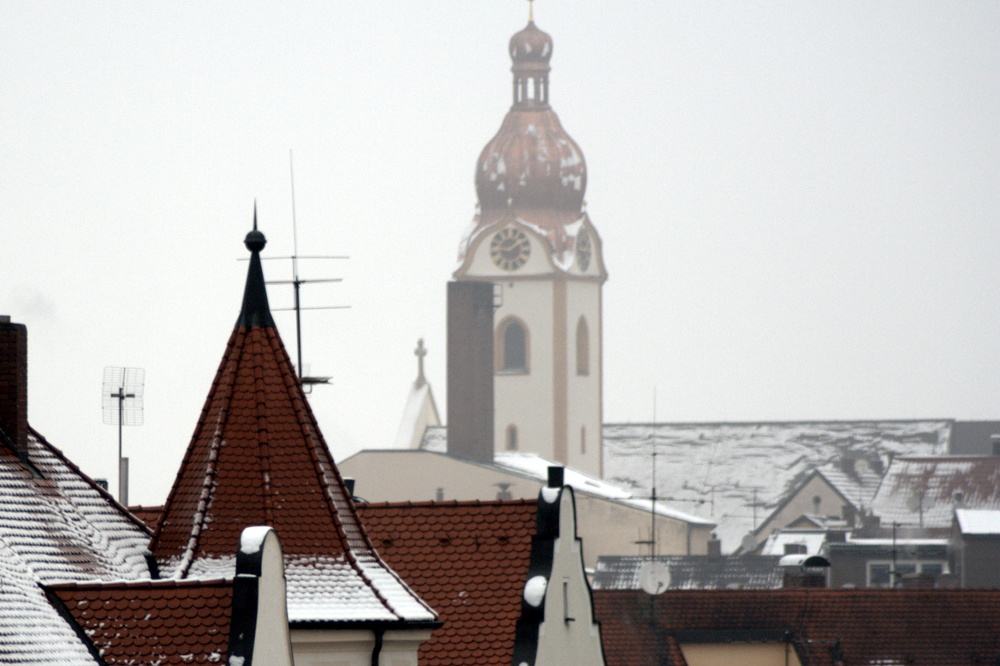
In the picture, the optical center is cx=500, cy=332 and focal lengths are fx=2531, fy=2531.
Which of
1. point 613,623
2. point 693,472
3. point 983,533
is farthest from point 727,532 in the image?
point 613,623

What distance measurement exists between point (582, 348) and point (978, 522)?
50.5 m

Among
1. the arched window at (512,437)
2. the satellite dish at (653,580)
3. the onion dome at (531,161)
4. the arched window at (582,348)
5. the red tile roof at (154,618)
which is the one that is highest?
the onion dome at (531,161)

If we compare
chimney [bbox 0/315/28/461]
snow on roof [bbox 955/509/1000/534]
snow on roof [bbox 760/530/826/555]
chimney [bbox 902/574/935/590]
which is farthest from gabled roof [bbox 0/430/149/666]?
snow on roof [bbox 760/530/826/555]

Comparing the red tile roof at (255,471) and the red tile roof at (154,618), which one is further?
the red tile roof at (255,471)

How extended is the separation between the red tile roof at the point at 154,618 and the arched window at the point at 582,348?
10064 centimetres

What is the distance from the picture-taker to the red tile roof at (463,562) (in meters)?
20.2

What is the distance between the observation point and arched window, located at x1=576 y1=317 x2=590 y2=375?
116m

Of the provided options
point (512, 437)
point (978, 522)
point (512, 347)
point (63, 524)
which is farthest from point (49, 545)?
point (512, 347)

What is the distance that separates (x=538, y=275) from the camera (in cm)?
11406

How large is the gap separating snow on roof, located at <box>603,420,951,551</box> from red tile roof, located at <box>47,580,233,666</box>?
312 ft

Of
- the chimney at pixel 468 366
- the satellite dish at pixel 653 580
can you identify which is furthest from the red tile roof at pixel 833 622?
the chimney at pixel 468 366

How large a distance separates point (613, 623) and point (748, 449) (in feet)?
246

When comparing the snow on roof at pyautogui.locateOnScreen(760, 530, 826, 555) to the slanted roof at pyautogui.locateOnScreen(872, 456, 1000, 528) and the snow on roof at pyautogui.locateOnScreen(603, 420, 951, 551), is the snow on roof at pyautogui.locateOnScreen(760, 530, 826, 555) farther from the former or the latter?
the snow on roof at pyautogui.locateOnScreen(603, 420, 951, 551)

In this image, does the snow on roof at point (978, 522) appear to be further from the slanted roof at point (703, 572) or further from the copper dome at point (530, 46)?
the copper dome at point (530, 46)
